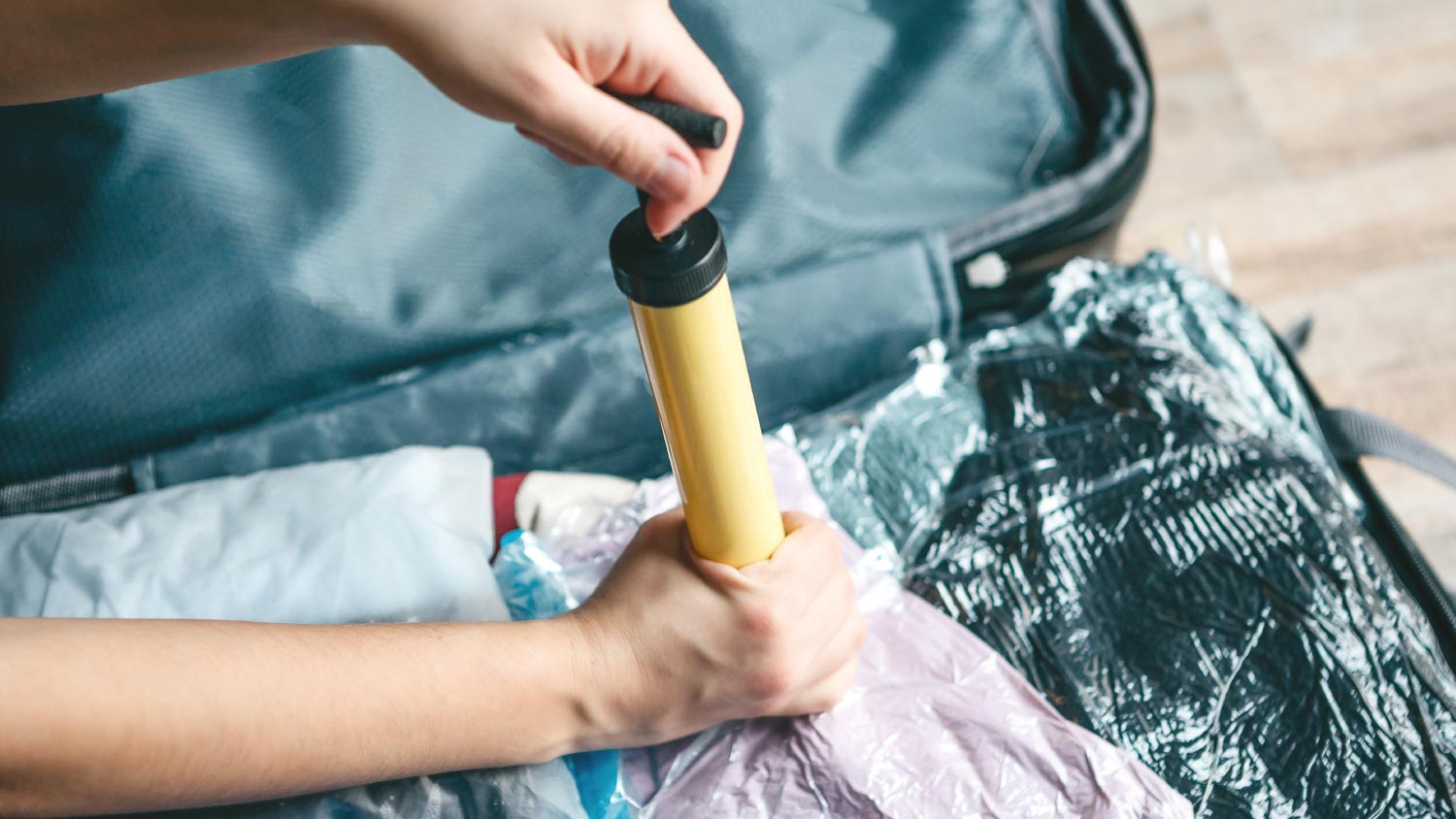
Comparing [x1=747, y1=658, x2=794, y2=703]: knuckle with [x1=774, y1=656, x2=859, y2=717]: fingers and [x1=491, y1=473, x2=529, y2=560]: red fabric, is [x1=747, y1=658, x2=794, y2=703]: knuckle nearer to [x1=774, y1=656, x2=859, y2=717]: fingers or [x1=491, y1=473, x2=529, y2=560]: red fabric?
[x1=774, y1=656, x2=859, y2=717]: fingers

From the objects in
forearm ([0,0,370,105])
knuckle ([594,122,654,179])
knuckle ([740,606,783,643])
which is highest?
forearm ([0,0,370,105])

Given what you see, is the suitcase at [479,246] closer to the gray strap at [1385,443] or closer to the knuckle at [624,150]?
the gray strap at [1385,443]

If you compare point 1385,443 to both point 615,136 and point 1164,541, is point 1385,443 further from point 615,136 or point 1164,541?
point 615,136

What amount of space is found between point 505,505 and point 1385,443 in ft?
1.98

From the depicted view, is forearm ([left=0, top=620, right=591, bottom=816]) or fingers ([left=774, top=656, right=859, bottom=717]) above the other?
forearm ([left=0, top=620, right=591, bottom=816])

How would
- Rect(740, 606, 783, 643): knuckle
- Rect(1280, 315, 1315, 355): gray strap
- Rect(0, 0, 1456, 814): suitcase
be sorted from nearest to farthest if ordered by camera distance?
Rect(740, 606, 783, 643): knuckle → Rect(0, 0, 1456, 814): suitcase → Rect(1280, 315, 1315, 355): gray strap

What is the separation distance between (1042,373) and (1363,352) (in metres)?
0.53

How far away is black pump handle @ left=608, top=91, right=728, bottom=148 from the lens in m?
0.39

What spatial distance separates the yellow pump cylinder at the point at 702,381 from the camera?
16.7 inches

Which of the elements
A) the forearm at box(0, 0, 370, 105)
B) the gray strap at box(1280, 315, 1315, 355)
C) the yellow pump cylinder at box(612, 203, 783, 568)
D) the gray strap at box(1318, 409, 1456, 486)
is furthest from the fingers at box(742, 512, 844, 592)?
the gray strap at box(1280, 315, 1315, 355)

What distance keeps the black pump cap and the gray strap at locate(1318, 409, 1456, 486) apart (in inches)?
21.5

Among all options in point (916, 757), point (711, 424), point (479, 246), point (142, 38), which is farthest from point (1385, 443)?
point (142, 38)

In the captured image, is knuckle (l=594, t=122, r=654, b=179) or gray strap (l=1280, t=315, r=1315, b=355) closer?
knuckle (l=594, t=122, r=654, b=179)

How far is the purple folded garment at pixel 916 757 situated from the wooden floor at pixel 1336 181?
1.94ft
